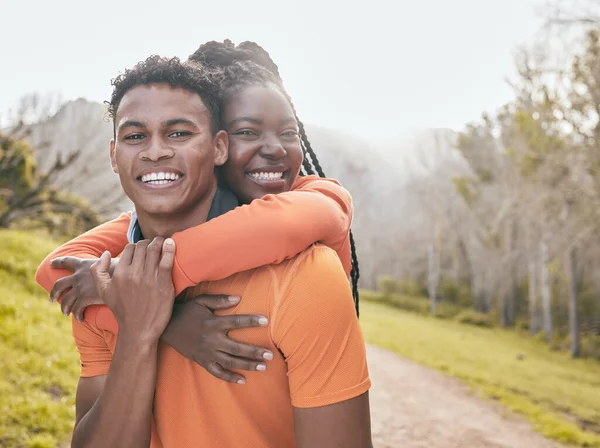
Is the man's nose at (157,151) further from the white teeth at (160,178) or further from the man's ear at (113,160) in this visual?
the man's ear at (113,160)

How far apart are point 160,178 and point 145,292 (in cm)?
37

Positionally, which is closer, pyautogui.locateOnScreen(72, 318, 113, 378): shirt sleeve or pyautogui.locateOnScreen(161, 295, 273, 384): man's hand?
pyautogui.locateOnScreen(161, 295, 273, 384): man's hand

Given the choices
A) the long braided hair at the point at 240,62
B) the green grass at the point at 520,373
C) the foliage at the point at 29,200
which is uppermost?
the long braided hair at the point at 240,62

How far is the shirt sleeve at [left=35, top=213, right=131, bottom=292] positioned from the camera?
1929mm

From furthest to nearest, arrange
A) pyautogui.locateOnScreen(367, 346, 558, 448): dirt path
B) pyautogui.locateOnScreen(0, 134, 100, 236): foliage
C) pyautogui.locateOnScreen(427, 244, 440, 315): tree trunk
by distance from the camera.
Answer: pyautogui.locateOnScreen(427, 244, 440, 315): tree trunk → pyautogui.locateOnScreen(0, 134, 100, 236): foliage → pyautogui.locateOnScreen(367, 346, 558, 448): dirt path

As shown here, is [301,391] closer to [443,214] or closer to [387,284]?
[443,214]

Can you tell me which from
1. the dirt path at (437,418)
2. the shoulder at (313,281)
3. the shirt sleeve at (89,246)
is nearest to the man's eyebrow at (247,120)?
the shirt sleeve at (89,246)

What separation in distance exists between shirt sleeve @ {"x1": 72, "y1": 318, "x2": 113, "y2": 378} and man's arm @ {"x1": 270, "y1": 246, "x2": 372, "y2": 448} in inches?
28.7

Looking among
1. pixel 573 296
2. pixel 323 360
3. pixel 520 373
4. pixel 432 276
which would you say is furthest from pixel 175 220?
pixel 432 276

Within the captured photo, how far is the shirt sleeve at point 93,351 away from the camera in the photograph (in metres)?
1.78

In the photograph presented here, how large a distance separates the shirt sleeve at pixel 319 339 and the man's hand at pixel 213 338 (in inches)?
2.9

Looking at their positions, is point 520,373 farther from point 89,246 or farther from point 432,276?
point 432,276

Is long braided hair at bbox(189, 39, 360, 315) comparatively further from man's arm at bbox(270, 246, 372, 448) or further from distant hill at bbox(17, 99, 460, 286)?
distant hill at bbox(17, 99, 460, 286)

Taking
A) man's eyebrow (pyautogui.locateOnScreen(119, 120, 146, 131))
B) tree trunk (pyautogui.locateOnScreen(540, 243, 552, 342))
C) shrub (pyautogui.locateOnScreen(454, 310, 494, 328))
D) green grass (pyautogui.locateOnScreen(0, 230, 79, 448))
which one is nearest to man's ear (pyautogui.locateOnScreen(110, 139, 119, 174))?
man's eyebrow (pyautogui.locateOnScreen(119, 120, 146, 131))
